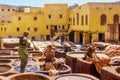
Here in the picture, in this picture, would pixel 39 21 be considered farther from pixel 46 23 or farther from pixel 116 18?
pixel 116 18

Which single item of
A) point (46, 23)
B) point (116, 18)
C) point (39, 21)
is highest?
point (39, 21)

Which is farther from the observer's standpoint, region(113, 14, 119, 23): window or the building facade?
the building facade

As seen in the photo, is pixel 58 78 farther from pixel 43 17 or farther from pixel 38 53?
pixel 43 17

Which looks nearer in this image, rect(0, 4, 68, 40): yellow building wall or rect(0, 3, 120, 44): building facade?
rect(0, 3, 120, 44): building facade

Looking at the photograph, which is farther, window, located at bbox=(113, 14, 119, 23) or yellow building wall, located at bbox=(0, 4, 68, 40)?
yellow building wall, located at bbox=(0, 4, 68, 40)

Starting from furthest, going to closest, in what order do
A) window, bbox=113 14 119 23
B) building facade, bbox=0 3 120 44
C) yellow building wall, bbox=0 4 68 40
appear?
yellow building wall, bbox=0 4 68 40 → building facade, bbox=0 3 120 44 → window, bbox=113 14 119 23

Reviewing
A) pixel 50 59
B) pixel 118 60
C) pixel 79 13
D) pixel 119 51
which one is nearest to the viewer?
pixel 50 59

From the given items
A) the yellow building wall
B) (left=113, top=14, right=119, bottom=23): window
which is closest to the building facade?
the yellow building wall

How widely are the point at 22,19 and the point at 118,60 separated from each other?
38.8 m

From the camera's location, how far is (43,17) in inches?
1994

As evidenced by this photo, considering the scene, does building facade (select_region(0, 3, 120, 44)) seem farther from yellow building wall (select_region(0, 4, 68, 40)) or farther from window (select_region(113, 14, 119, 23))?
window (select_region(113, 14, 119, 23))

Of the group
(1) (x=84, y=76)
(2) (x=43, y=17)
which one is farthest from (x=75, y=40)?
(1) (x=84, y=76)

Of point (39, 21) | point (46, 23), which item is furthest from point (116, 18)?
point (39, 21)

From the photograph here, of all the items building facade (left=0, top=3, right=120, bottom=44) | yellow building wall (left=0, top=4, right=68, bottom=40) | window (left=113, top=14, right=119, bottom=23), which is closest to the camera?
window (left=113, top=14, right=119, bottom=23)
